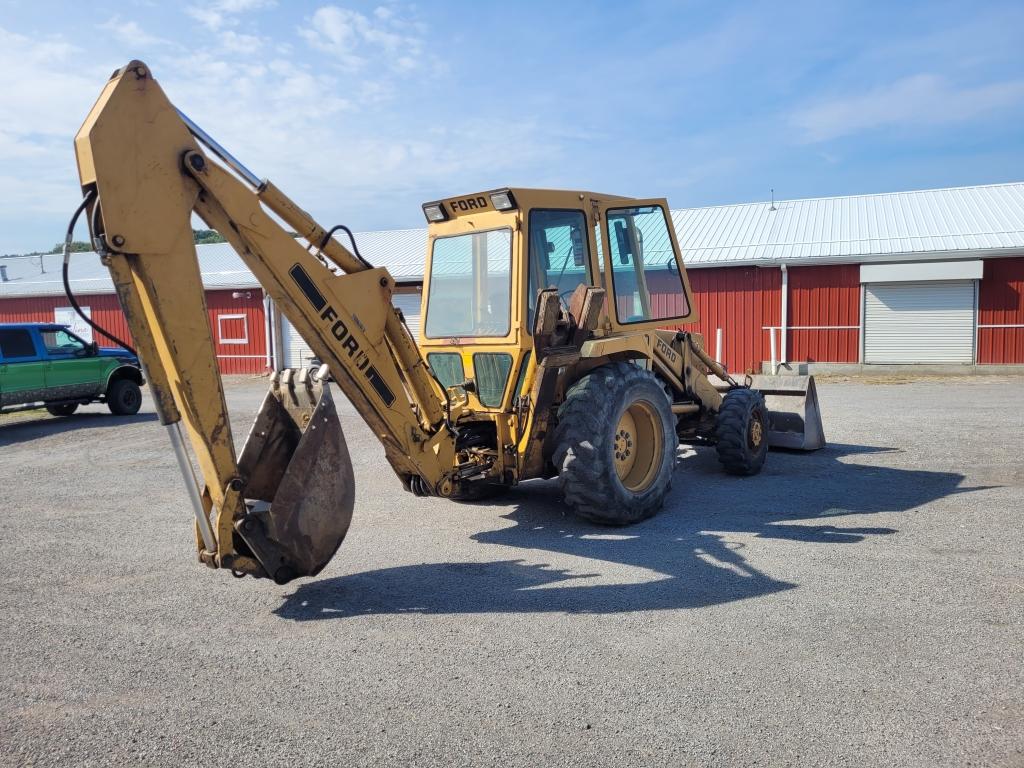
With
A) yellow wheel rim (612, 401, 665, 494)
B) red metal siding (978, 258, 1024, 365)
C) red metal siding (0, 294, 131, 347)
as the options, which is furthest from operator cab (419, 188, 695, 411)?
red metal siding (0, 294, 131, 347)

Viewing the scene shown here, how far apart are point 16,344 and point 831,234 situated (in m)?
19.3

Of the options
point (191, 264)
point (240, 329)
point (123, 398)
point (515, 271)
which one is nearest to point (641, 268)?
point (515, 271)

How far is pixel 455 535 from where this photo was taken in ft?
22.4

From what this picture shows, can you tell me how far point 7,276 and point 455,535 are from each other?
Result: 34.4 metres

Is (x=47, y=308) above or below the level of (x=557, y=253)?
above

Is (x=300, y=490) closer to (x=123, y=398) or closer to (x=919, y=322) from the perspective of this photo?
(x=123, y=398)

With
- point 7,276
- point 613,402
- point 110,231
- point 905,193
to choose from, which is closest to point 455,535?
point 613,402

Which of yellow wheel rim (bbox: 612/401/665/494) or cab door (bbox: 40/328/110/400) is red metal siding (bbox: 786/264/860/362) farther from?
cab door (bbox: 40/328/110/400)

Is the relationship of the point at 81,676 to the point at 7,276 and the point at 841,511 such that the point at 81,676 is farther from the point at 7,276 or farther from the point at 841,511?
the point at 7,276

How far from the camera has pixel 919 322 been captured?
20.1 m

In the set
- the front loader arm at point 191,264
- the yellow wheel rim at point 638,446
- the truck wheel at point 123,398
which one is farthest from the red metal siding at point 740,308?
the front loader arm at point 191,264

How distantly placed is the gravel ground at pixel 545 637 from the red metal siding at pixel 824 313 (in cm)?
1307

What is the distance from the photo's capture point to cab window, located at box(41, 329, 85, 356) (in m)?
16.0

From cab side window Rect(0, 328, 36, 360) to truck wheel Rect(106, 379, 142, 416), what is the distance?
168cm
